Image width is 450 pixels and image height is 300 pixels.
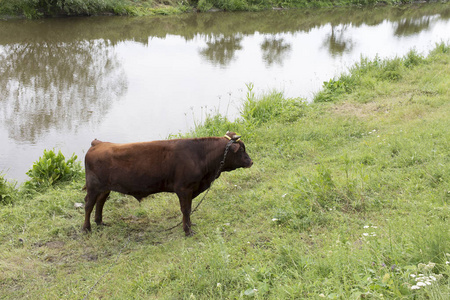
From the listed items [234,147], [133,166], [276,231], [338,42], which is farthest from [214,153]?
[338,42]

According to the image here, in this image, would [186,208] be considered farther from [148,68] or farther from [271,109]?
[148,68]

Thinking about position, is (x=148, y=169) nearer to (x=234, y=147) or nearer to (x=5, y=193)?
(x=234, y=147)


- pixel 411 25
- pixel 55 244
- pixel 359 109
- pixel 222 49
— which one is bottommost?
pixel 55 244

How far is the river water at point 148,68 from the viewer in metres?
9.88

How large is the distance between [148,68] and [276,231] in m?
11.6

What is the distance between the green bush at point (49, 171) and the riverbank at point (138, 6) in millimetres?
17743

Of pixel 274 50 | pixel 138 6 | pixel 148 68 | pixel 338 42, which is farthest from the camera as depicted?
pixel 138 6

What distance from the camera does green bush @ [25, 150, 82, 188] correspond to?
6652 millimetres

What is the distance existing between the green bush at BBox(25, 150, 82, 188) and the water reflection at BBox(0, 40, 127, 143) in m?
2.60

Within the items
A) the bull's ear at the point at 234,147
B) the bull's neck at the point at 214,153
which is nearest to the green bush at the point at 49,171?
the bull's neck at the point at 214,153

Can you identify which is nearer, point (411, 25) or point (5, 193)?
point (5, 193)

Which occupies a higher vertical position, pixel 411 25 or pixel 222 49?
pixel 411 25

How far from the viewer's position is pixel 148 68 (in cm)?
1498

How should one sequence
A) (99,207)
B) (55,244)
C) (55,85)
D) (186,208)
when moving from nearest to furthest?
(55,244) → (186,208) → (99,207) → (55,85)
